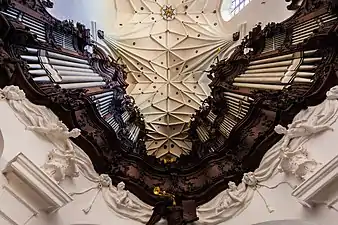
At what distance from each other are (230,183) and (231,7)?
11.3 metres

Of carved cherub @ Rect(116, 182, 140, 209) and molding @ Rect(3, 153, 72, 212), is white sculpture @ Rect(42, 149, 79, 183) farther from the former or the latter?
carved cherub @ Rect(116, 182, 140, 209)

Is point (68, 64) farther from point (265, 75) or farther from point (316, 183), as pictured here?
point (316, 183)

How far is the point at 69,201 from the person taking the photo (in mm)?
7086

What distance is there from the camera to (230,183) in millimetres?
8148

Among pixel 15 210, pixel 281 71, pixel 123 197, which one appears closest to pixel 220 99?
pixel 281 71

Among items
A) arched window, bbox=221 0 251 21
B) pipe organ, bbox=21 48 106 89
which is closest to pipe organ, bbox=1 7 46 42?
pipe organ, bbox=21 48 106 89

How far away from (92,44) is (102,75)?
5.80 ft

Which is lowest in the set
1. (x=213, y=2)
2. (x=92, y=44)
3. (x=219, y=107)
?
(x=219, y=107)

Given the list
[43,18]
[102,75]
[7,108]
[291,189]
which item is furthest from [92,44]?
[291,189]

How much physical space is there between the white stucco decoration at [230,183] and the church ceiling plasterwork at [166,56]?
9.89 metres

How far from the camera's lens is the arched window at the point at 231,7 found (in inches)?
679

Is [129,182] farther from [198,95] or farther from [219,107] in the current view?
[198,95]

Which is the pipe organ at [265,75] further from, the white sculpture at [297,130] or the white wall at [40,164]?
the white wall at [40,164]

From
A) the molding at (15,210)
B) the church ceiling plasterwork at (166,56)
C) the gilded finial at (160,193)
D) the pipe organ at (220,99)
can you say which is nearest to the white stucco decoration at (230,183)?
the pipe organ at (220,99)
